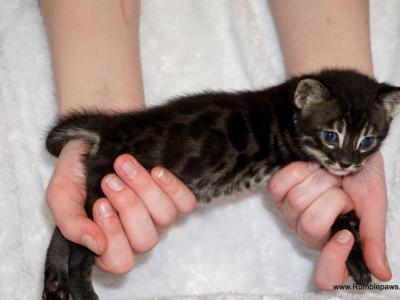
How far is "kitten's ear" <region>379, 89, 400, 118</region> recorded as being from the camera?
156 cm

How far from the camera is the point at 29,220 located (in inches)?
75.1

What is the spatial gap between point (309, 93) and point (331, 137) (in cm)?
13

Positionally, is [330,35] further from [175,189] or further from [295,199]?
[175,189]

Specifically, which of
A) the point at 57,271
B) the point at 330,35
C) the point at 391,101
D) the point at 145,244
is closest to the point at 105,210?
the point at 145,244

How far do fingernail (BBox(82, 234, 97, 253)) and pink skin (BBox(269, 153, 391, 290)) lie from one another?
1.74 feet

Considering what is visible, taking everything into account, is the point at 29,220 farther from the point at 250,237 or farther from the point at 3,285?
the point at 250,237

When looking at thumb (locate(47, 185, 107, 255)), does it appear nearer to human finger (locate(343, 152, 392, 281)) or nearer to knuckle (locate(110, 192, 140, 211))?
knuckle (locate(110, 192, 140, 211))

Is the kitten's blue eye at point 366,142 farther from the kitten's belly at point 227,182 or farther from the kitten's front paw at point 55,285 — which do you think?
Answer: the kitten's front paw at point 55,285

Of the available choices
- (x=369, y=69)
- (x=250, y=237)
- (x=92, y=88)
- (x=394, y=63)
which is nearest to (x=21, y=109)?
(x=92, y=88)

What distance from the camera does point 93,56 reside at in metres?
1.84

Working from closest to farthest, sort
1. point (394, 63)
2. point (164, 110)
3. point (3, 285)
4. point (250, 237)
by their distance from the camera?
1. point (164, 110)
2. point (3, 285)
3. point (250, 237)
4. point (394, 63)

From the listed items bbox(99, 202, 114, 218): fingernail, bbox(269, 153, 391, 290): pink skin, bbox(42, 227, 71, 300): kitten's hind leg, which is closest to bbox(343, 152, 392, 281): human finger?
bbox(269, 153, 391, 290): pink skin

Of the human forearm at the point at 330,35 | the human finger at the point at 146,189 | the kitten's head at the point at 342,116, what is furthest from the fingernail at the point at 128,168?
the human forearm at the point at 330,35

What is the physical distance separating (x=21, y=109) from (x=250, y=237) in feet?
2.96
